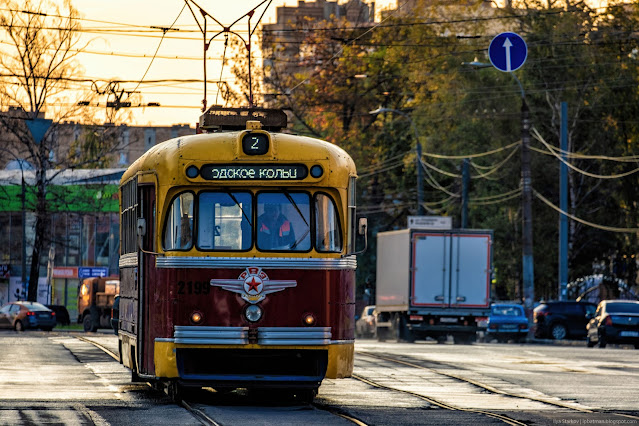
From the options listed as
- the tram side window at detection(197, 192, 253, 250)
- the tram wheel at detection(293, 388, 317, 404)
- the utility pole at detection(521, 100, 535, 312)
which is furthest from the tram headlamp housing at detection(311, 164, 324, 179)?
the utility pole at detection(521, 100, 535, 312)

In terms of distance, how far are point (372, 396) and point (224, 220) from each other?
11.6 ft

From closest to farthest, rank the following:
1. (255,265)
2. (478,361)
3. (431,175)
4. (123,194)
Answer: (255,265) < (123,194) < (478,361) < (431,175)

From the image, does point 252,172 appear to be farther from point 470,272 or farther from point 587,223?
point 587,223

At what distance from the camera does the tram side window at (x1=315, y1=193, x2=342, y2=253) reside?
15617mm

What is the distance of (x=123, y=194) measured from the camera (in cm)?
1877

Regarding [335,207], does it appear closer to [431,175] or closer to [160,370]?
[160,370]

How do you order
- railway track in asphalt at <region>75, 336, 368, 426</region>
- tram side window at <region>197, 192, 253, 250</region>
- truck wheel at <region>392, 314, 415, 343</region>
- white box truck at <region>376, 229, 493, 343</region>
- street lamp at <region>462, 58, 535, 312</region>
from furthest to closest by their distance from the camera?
street lamp at <region>462, 58, 535, 312</region>, truck wheel at <region>392, 314, 415, 343</region>, white box truck at <region>376, 229, 493, 343</region>, tram side window at <region>197, 192, 253, 250</region>, railway track in asphalt at <region>75, 336, 368, 426</region>

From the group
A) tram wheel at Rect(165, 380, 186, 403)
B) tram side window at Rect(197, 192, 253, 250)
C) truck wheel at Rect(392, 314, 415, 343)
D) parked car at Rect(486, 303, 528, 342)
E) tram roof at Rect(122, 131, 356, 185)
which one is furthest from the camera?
parked car at Rect(486, 303, 528, 342)

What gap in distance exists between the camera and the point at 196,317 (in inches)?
601

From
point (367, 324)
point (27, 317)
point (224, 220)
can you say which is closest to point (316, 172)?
point (224, 220)

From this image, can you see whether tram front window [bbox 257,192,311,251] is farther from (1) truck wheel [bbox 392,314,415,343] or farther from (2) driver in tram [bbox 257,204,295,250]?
(1) truck wheel [bbox 392,314,415,343]

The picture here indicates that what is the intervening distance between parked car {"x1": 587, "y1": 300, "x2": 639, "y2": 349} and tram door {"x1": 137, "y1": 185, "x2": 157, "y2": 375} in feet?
→ 85.5

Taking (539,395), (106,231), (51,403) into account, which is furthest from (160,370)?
(106,231)

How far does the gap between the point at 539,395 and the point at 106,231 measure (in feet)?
214
